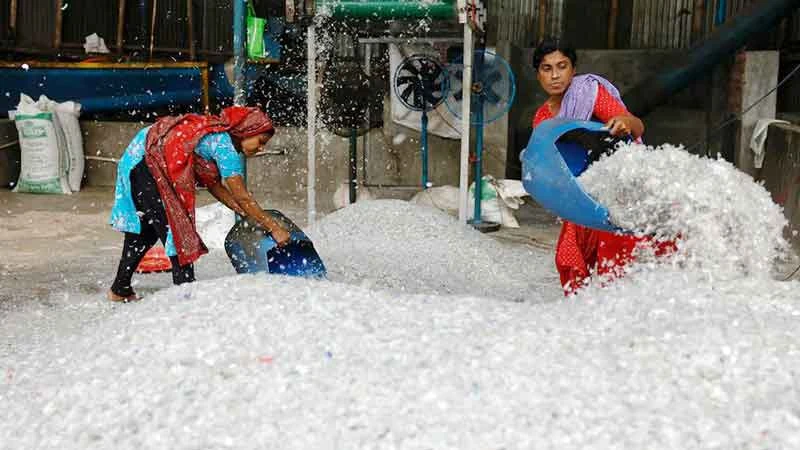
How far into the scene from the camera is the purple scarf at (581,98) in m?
3.45

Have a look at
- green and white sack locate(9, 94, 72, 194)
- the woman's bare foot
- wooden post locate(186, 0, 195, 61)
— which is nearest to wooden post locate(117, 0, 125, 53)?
wooden post locate(186, 0, 195, 61)

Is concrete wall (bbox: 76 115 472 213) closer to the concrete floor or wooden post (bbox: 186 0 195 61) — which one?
the concrete floor

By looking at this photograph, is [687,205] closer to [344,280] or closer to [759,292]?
[759,292]

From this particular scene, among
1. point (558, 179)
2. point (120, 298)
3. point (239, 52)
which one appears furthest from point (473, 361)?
point (239, 52)

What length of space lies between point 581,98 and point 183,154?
1760 millimetres

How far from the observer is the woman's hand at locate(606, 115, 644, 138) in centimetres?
327

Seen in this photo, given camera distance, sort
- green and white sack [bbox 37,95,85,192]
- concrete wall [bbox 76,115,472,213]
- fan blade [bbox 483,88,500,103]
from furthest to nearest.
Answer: green and white sack [bbox 37,95,85,192] < concrete wall [bbox 76,115,472,213] < fan blade [bbox 483,88,500,103]

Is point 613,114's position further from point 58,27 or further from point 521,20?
point 58,27

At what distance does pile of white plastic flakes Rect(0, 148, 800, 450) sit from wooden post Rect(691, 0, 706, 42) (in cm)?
601

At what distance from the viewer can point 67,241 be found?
609 cm

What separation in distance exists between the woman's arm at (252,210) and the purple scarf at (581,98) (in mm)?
1301

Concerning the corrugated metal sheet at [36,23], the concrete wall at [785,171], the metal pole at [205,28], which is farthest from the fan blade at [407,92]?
the corrugated metal sheet at [36,23]

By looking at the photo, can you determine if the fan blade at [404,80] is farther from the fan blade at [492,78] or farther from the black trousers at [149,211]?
the black trousers at [149,211]

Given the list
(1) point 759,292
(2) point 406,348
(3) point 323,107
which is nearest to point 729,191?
(1) point 759,292
